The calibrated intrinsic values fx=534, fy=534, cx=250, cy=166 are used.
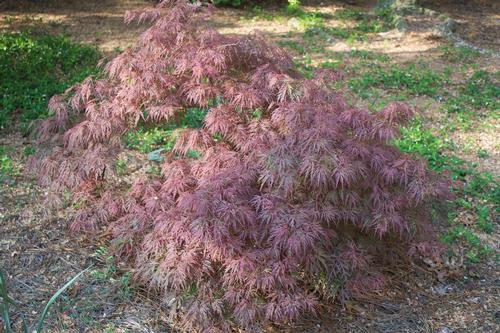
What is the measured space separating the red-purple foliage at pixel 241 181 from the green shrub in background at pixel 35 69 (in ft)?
6.61

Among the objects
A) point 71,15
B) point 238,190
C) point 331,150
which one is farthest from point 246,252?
point 71,15

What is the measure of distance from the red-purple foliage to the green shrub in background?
201cm

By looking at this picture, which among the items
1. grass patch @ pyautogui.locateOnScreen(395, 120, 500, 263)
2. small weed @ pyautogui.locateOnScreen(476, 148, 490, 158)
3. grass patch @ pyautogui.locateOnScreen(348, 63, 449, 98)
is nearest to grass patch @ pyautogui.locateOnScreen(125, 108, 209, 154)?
grass patch @ pyautogui.locateOnScreen(395, 120, 500, 263)

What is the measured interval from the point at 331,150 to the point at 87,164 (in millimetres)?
1541

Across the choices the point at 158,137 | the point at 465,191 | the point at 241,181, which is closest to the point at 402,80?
the point at 465,191

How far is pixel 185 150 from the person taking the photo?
3.20m

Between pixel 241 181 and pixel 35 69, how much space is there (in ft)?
13.6

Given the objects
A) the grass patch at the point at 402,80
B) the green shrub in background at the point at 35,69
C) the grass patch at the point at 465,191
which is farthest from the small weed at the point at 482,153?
the green shrub in background at the point at 35,69

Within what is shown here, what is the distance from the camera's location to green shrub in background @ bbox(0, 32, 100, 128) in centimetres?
539

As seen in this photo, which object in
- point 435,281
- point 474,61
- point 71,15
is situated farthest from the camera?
point 71,15

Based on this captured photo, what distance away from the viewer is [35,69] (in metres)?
6.08

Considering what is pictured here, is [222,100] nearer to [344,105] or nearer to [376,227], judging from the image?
[344,105]

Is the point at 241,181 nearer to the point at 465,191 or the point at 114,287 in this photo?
the point at 114,287

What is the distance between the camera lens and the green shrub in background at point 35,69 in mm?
5395
